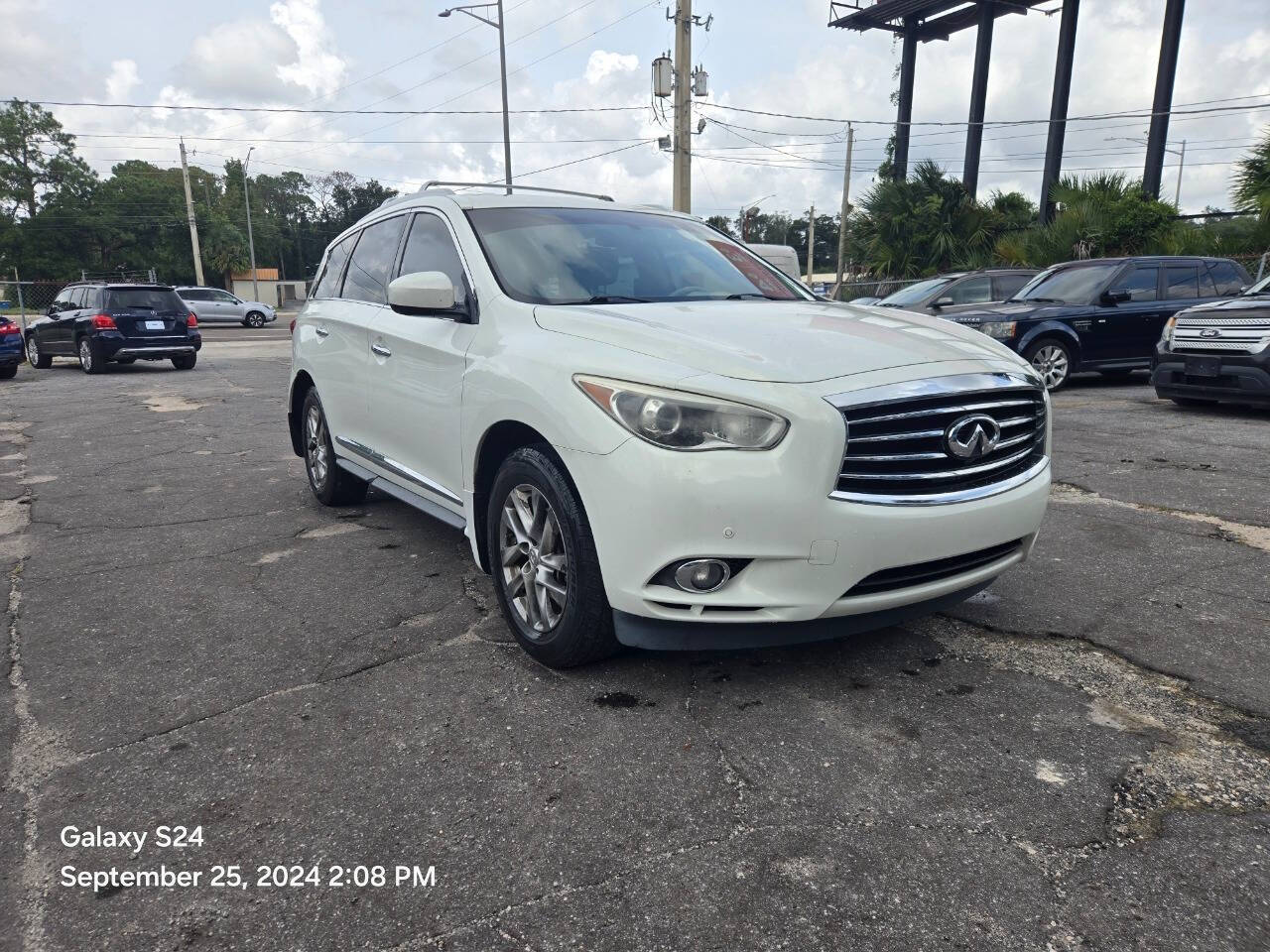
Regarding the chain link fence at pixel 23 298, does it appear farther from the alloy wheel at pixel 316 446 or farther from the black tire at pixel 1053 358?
the black tire at pixel 1053 358

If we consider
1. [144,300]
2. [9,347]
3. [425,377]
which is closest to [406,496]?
[425,377]

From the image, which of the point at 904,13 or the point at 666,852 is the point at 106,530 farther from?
the point at 904,13

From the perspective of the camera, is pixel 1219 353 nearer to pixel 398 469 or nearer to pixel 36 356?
pixel 398 469

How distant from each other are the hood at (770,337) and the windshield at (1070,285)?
833 cm

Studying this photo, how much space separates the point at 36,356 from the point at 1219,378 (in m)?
20.4

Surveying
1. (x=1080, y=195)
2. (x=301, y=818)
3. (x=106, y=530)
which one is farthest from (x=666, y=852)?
(x=1080, y=195)

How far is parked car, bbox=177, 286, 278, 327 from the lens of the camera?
33.7 m

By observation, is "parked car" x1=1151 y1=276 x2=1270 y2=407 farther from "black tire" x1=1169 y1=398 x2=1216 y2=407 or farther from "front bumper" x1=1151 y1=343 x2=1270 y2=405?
"black tire" x1=1169 y1=398 x2=1216 y2=407

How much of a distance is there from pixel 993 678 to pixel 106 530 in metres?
4.94

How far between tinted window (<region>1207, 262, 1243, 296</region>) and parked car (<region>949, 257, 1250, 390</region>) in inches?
2.0

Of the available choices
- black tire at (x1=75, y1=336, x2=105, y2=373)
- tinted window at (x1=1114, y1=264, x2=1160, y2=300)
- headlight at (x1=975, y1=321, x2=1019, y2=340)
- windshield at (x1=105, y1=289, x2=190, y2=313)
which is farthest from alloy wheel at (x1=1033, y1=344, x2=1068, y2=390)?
black tire at (x1=75, y1=336, x2=105, y2=373)

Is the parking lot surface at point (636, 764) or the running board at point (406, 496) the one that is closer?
the parking lot surface at point (636, 764)

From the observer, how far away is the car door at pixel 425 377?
147 inches

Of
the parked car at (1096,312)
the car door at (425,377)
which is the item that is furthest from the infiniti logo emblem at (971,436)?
the parked car at (1096,312)
